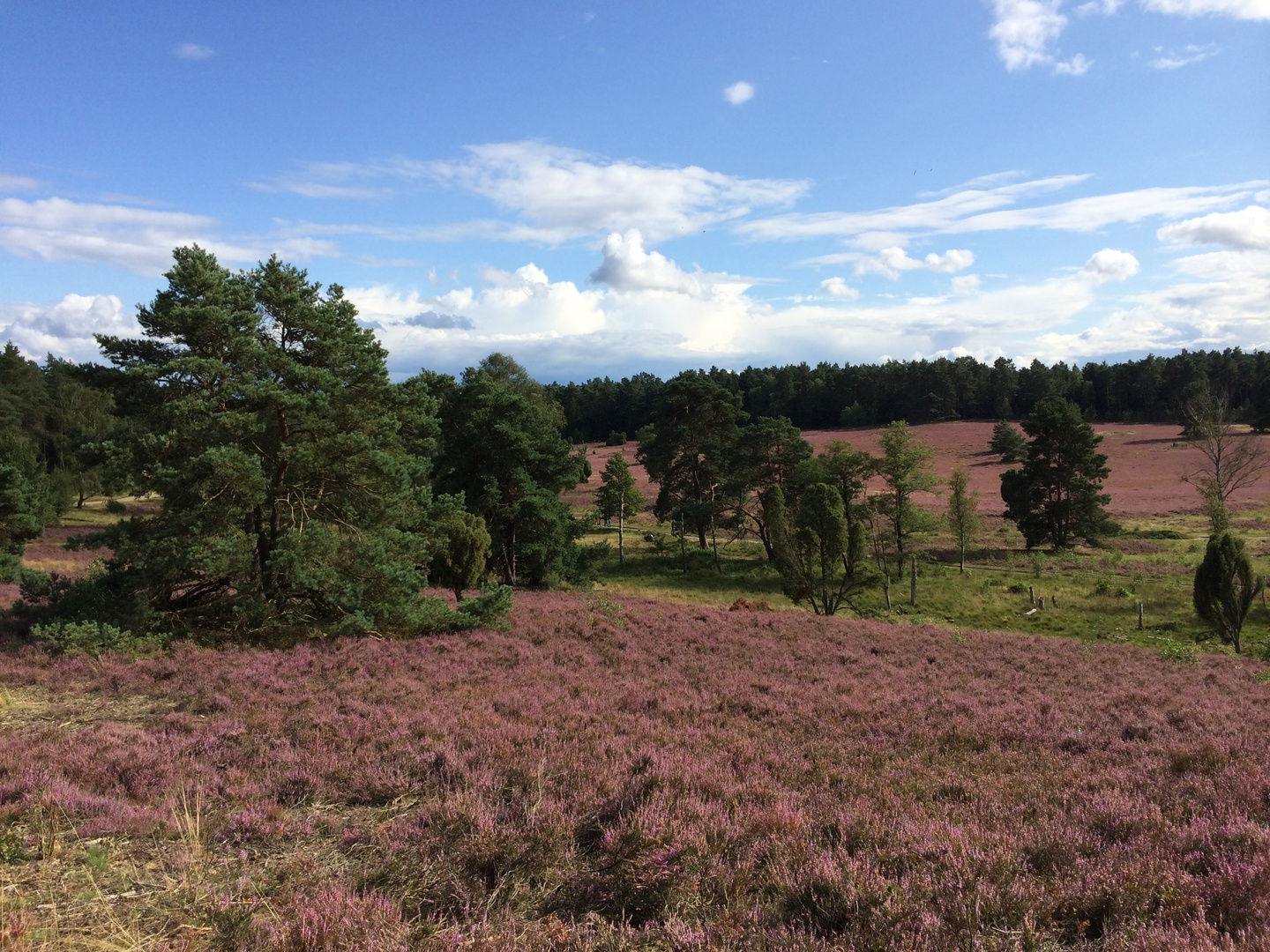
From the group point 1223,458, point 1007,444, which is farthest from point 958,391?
point 1223,458

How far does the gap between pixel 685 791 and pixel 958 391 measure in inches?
4931

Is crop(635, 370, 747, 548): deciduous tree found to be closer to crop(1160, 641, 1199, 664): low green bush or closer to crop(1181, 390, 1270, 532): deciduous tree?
crop(1160, 641, 1199, 664): low green bush

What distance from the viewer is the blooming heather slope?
403 centimetres

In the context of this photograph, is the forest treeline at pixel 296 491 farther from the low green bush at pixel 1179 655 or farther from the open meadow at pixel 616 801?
the low green bush at pixel 1179 655

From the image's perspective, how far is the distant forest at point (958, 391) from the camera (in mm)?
107875

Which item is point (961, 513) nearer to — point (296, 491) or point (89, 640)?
point (296, 491)

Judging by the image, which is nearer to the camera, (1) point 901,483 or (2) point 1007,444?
(1) point 901,483

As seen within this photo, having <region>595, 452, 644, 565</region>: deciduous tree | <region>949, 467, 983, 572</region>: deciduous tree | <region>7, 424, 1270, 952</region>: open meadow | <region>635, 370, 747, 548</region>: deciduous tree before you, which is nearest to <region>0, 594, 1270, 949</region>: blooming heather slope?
<region>7, 424, 1270, 952</region>: open meadow

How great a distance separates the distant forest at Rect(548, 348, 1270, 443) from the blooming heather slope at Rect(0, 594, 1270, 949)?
307 feet

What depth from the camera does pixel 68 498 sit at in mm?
53625

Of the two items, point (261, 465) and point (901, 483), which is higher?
point (261, 465)

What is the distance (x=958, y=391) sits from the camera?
116m

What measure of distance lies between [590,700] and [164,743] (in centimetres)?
520

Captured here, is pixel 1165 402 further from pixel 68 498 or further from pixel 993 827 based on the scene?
pixel 68 498
